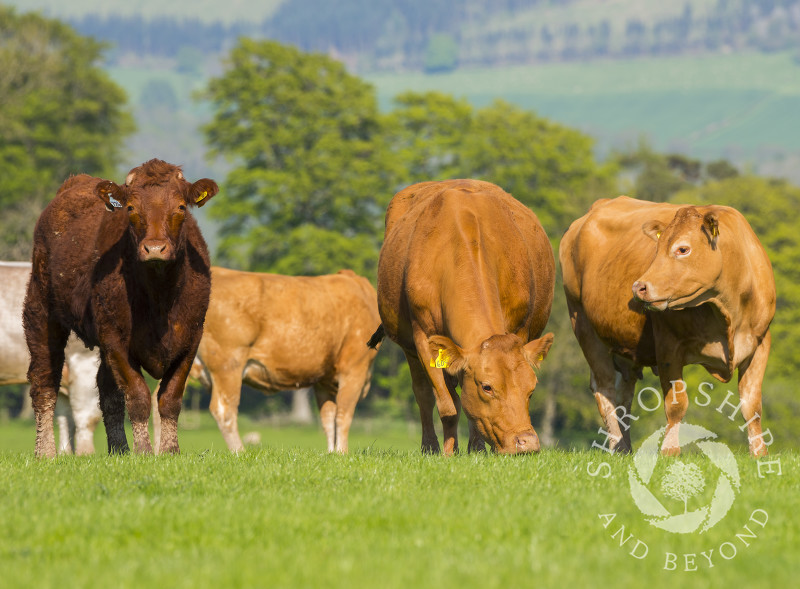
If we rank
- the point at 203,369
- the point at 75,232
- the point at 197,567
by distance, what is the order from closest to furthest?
the point at 197,567 < the point at 75,232 < the point at 203,369

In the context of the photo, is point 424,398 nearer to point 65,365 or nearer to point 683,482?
point 683,482

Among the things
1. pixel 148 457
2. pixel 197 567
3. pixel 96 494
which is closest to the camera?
pixel 197 567

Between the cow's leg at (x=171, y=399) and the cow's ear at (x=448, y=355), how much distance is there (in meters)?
2.48

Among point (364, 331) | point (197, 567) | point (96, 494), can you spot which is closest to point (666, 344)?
point (96, 494)

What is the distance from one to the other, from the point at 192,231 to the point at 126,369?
150 cm

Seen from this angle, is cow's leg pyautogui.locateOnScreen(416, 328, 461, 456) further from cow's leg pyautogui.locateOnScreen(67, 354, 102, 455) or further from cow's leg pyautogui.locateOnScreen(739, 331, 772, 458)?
cow's leg pyautogui.locateOnScreen(67, 354, 102, 455)

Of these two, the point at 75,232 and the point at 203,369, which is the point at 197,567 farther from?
the point at 203,369

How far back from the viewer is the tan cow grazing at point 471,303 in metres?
8.85

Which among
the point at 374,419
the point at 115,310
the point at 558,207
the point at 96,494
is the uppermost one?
the point at 115,310

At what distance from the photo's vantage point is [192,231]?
1049 cm

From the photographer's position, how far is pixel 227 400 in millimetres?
16547

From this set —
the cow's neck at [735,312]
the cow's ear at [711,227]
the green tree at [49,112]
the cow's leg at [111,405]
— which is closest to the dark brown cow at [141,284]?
the cow's leg at [111,405]

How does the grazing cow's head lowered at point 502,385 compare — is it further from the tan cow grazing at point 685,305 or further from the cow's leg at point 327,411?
the cow's leg at point 327,411

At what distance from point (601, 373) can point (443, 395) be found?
114 inches
